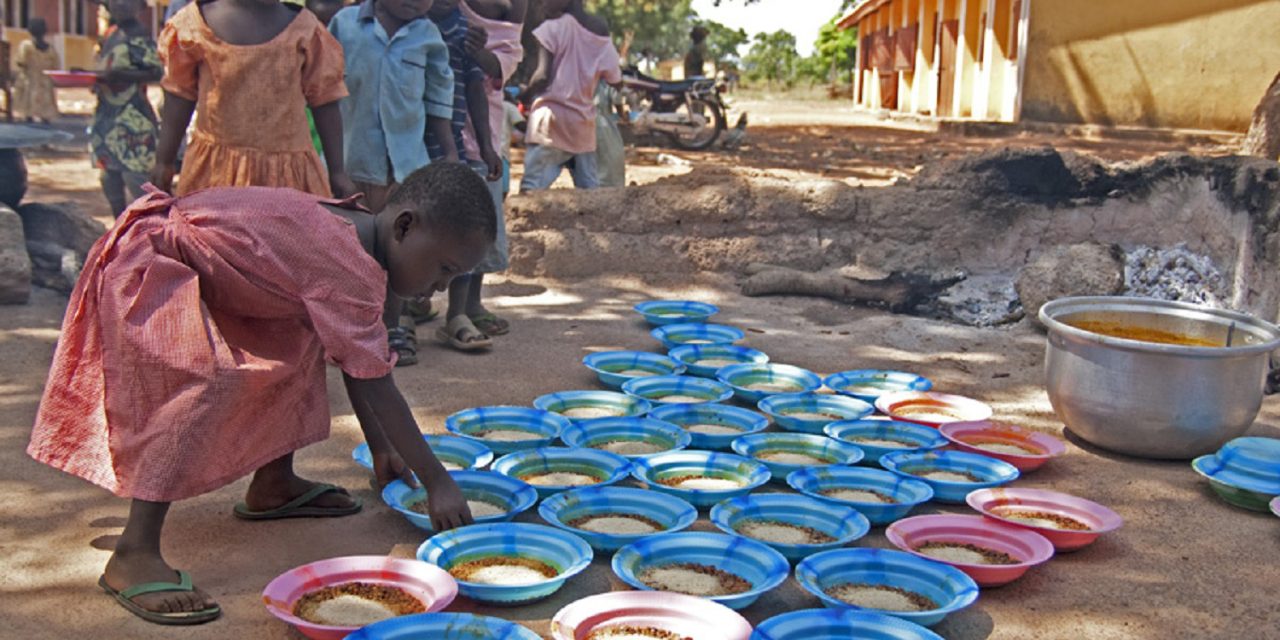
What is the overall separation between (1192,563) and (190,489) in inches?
88.5

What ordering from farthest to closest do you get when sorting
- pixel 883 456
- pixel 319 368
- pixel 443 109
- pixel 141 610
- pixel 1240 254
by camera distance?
pixel 1240 254, pixel 443 109, pixel 883 456, pixel 319 368, pixel 141 610

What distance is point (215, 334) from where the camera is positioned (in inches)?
92.4

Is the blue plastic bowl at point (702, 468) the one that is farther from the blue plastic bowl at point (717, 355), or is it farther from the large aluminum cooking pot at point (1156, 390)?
the blue plastic bowl at point (717, 355)

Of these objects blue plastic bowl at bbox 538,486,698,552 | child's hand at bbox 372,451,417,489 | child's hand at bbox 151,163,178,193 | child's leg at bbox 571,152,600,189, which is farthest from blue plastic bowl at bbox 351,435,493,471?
child's leg at bbox 571,152,600,189

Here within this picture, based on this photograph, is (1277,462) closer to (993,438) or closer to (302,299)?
(993,438)

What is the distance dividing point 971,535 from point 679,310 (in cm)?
259

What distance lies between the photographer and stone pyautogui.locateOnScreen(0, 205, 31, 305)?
16.1ft

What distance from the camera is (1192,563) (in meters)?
2.85

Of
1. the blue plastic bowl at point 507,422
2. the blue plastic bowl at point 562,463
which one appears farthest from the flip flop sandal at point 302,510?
the blue plastic bowl at point 507,422

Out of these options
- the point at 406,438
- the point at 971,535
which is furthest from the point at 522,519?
the point at 971,535

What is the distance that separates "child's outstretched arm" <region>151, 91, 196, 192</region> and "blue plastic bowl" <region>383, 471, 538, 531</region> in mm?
1347

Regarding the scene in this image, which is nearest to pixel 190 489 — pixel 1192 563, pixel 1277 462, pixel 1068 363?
pixel 1192 563

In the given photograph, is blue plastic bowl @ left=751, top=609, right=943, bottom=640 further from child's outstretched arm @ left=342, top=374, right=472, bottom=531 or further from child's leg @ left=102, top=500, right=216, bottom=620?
child's leg @ left=102, top=500, right=216, bottom=620

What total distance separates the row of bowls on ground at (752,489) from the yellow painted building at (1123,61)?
8.87 metres
